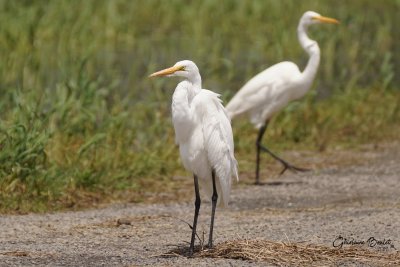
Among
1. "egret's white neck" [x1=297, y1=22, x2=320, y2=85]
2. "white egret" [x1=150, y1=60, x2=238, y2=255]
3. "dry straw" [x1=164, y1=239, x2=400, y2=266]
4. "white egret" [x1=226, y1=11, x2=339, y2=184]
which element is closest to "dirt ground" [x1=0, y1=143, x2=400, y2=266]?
"dry straw" [x1=164, y1=239, x2=400, y2=266]

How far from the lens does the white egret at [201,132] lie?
721cm

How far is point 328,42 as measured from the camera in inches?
617

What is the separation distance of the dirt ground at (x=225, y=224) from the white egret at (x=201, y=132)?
606mm

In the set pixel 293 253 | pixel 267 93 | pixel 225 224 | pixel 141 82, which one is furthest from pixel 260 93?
pixel 293 253

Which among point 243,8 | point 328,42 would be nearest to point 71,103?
point 328,42

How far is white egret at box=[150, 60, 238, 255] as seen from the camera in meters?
7.21

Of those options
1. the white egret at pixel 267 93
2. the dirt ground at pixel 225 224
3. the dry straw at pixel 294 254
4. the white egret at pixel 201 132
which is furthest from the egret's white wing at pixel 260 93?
the dry straw at pixel 294 254

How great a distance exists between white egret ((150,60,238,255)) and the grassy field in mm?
2344

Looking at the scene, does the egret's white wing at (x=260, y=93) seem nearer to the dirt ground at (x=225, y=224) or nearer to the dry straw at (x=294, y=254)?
the dirt ground at (x=225, y=224)

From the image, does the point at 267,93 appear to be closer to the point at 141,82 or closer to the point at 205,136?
the point at 141,82

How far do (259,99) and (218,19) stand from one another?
5.60 meters

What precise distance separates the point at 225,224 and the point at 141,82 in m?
5.90

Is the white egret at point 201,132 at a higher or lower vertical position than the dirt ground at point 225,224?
higher

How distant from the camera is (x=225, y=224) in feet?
28.5
